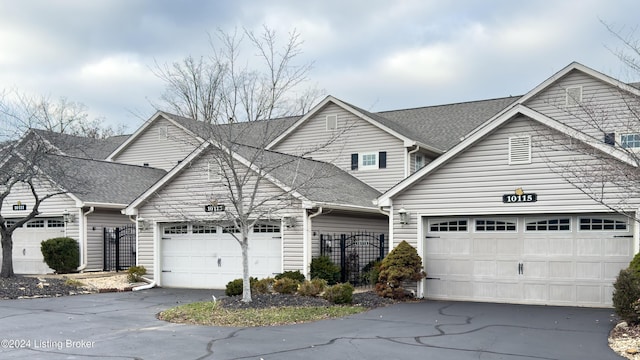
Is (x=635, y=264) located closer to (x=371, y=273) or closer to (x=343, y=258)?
(x=371, y=273)

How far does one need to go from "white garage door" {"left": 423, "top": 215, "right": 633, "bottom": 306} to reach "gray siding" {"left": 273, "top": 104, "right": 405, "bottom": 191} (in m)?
7.54

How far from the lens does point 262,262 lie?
20469 mm

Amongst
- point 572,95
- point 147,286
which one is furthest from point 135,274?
point 572,95

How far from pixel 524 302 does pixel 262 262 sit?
8304 millimetres

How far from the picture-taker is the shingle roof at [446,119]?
26.8 meters

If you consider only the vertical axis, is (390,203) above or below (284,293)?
above

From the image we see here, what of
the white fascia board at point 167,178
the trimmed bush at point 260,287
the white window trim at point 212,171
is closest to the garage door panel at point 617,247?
the trimmed bush at point 260,287

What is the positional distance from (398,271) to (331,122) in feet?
37.0

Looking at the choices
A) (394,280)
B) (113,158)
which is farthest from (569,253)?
(113,158)

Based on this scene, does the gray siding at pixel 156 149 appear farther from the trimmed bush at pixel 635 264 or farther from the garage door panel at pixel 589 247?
the trimmed bush at pixel 635 264

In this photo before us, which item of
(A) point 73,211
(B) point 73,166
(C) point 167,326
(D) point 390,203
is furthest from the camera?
(B) point 73,166

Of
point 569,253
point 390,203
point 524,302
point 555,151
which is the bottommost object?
point 524,302

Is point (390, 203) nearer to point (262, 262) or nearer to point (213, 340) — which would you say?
point (262, 262)

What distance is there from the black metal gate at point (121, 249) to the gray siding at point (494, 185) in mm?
12642
